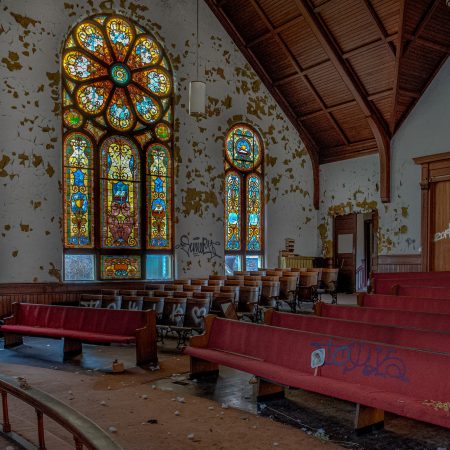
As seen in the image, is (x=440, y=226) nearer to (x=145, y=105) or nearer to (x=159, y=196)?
(x=159, y=196)

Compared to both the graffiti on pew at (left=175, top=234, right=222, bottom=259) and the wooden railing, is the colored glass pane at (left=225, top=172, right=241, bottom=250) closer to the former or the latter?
the graffiti on pew at (left=175, top=234, right=222, bottom=259)

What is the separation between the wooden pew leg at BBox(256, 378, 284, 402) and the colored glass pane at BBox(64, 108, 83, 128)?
331 inches

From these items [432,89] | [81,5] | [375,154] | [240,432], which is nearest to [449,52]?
[432,89]

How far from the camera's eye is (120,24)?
1220 centimetres

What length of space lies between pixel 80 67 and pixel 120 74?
0.98m

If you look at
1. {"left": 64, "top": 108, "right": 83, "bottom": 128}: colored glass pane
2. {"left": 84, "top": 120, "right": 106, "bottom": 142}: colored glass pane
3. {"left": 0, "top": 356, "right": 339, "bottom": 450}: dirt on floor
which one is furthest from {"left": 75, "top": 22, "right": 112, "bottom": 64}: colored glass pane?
{"left": 0, "top": 356, "right": 339, "bottom": 450}: dirt on floor

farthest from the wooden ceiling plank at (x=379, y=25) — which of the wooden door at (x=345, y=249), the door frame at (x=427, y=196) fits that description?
the wooden door at (x=345, y=249)

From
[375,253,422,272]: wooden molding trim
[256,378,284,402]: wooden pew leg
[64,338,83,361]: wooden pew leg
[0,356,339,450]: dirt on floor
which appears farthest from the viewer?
[375,253,422,272]: wooden molding trim

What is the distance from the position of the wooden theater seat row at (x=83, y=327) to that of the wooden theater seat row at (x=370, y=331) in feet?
5.33

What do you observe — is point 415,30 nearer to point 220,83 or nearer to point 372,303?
point 220,83

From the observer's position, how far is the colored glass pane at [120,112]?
12.0m

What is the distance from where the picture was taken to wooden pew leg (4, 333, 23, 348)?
25.7 ft

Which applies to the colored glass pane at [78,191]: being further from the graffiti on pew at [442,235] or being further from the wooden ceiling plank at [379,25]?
the graffiti on pew at [442,235]

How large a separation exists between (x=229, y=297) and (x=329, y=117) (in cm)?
811
